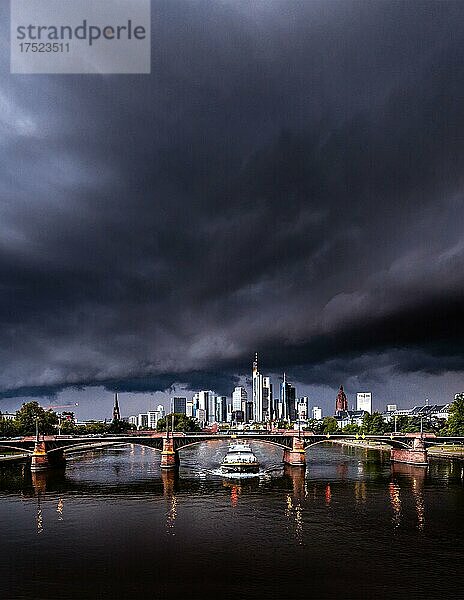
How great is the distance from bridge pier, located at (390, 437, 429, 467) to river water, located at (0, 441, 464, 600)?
2861 cm

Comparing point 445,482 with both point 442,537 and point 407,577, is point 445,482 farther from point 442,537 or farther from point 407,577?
point 407,577

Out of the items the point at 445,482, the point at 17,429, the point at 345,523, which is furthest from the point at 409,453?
the point at 17,429

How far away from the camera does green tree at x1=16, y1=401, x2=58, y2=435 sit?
17738 centimetres

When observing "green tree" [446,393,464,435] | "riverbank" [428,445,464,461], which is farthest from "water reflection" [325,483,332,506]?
"green tree" [446,393,464,435]

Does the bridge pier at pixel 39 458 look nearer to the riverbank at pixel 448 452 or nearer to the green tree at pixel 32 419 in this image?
the green tree at pixel 32 419

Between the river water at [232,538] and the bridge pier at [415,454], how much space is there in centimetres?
2861

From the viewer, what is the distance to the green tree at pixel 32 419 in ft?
582

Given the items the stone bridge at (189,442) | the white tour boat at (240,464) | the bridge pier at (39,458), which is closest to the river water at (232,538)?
the white tour boat at (240,464)

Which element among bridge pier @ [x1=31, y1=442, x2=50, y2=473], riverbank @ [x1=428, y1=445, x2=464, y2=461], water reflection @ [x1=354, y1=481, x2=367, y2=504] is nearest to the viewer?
water reflection @ [x1=354, y1=481, x2=367, y2=504]

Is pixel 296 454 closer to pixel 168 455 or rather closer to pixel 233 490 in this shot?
pixel 168 455

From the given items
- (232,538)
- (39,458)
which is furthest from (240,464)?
(232,538)

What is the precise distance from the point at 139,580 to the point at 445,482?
75869mm

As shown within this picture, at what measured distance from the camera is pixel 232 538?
5925cm

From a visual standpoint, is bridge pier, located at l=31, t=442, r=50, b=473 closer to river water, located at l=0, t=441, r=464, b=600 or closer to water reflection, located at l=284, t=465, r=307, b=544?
river water, located at l=0, t=441, r=464, b=600
